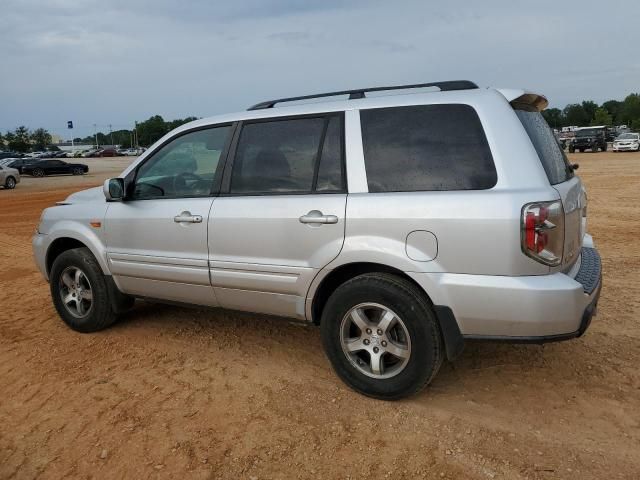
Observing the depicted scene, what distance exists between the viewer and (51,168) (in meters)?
36.2

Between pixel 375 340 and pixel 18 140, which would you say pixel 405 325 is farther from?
pixel 18 140

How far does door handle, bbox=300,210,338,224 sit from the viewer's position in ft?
11.2

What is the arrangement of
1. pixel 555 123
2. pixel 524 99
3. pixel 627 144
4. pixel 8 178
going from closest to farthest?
pixel 524 99
pixel 8 178
pixel 627 144
pixel 555 123

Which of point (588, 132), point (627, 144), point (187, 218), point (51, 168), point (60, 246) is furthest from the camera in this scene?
point (588, 132)

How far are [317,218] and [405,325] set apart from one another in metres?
0.85

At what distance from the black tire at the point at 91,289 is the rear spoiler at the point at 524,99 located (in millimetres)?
3521

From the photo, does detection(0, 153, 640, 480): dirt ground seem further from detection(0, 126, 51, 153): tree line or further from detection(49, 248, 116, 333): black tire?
detection(0, 126, 51, 153): tree line

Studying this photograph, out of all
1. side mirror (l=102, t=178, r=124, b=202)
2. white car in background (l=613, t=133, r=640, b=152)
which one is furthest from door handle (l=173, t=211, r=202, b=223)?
white car in background (l=613, t=133, r=640, b=152)

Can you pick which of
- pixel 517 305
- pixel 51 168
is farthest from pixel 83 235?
pixel 51 168

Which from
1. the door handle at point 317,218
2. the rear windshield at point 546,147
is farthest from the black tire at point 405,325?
the rear windshield at point 546,147

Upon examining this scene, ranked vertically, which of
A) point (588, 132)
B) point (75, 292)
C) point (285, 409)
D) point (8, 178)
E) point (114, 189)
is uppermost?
point (114, 189)

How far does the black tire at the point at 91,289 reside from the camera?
15.4 feet

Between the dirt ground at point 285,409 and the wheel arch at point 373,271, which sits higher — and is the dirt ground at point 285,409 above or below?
below

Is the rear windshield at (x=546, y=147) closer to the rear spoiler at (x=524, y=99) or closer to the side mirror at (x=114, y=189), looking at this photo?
the rear spoiler at (x=524, y=99)
